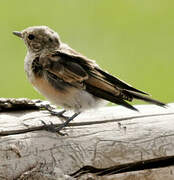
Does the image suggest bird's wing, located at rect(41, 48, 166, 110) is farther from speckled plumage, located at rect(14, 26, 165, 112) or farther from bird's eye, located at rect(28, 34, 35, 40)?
bird's eye, located at rect(28, 34, 35, 40)

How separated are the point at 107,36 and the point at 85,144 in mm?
7009

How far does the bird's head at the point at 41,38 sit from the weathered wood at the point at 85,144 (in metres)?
0.87

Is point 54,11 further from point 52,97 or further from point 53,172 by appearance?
point 53,172

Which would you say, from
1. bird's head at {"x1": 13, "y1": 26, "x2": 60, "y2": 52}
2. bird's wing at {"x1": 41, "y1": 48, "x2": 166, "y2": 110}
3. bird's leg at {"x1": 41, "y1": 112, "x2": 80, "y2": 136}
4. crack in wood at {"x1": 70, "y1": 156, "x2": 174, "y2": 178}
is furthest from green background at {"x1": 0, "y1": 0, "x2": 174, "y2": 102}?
crack in wood at {"x1": 70, "y1": 156, "x2": 174, "y2": 178}

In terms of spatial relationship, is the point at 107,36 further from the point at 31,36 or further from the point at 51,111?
the point at 51,111

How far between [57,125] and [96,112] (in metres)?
0.48

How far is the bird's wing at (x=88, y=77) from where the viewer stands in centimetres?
593

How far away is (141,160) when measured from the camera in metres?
5.46

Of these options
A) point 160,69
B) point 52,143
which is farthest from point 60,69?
point 160,69

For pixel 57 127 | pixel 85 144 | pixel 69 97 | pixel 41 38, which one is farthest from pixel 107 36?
pixel 85 144

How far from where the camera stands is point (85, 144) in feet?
17.8

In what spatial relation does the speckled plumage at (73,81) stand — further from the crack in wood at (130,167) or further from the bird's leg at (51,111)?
the crack in wood at (130,167)

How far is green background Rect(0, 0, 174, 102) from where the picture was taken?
1062 centimetres

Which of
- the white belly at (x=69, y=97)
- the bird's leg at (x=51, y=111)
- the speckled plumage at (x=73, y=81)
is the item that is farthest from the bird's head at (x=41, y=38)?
the bird's leg at (x=51, y=111)
